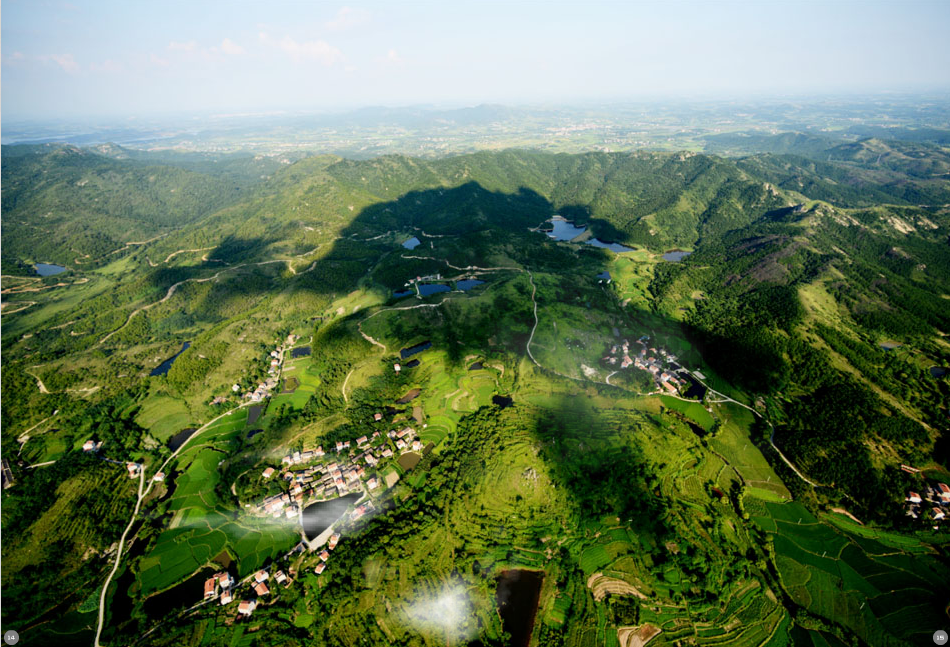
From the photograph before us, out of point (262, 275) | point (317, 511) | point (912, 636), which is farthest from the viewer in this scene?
point (262, 275)

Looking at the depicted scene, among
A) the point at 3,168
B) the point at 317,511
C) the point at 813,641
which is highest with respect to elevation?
the point at 3,168

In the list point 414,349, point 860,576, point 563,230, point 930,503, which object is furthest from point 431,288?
point 930,503

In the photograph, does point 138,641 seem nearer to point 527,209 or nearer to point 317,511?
point 317,511

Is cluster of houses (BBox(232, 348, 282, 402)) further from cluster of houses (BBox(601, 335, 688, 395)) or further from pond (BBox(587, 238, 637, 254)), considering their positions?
pond (BBox(587, 238, 637, 254))

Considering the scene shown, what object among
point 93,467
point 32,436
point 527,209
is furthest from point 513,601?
point 527,209

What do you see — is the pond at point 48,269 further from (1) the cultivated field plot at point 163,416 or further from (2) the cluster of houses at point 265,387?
(2) the cluster of houses at point 265,387

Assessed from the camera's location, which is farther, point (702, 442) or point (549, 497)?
point (702, 442)

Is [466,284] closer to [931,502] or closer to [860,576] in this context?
[860,576]

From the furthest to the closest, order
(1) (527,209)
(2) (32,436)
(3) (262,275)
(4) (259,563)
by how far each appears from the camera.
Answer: (1) (527,209), (3) (262,275), (2) (32,436), (4) (259,563)

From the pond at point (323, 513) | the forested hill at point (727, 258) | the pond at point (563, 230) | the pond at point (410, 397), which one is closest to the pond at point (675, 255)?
the forested hill at point (727, 258)
